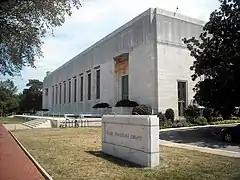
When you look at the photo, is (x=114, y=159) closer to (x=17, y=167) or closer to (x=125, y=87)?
(x=17, y=167)

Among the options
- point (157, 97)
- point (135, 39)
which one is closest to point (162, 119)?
point (157, 97)

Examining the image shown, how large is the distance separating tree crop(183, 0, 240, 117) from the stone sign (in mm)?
11383

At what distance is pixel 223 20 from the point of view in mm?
23500

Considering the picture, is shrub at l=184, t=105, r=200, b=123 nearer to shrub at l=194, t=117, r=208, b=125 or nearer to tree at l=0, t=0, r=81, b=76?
shrub at l=194, t=117, r=208, b=125

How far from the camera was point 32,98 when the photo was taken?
124 metres

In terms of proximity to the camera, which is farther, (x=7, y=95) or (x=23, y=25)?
(x=7, y=95)

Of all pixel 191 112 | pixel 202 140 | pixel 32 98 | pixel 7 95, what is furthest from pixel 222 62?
pixel 32 98

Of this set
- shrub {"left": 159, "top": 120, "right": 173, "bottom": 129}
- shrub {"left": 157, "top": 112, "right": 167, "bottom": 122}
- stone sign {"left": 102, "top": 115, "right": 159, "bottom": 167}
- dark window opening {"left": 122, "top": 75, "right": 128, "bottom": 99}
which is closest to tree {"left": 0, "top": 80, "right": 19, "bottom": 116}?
dark window opening {"left": 122, "top": 75, "right": 128, "bottom": 99}

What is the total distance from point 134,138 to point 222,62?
13964 millimetres

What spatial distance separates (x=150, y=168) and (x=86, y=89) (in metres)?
52.9

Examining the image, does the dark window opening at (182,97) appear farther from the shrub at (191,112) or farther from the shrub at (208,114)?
the shrub at (208,114)

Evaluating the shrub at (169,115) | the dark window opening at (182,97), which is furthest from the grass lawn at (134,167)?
the dark window opening at (182,97)

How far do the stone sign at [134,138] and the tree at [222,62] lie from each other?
11383mm

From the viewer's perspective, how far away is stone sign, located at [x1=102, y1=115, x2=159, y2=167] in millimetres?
10055
